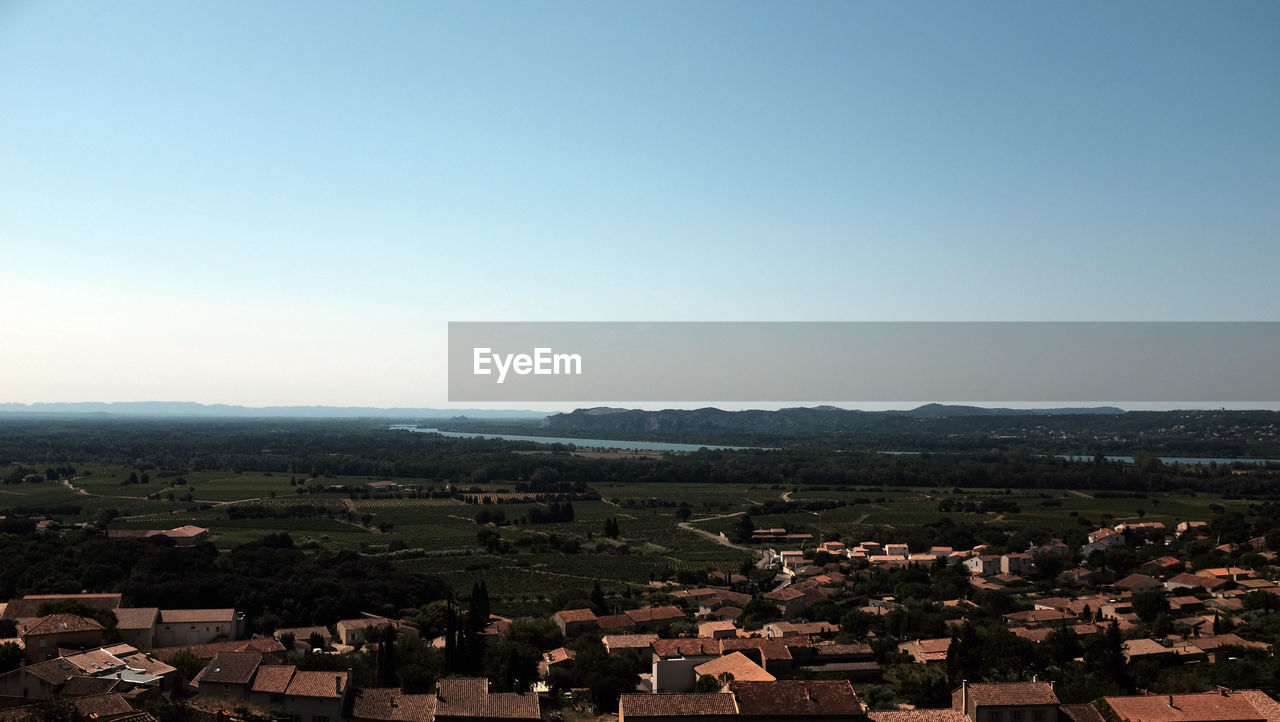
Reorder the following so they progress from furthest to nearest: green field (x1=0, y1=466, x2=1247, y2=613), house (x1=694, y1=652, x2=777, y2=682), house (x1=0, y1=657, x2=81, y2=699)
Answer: green field (x1=0, y1=466, x2=1247, y2=613) → house (x1=694, y1=652, x2=777, y2=682) → house (x1=0, y1=657, x2=81, y2=699)

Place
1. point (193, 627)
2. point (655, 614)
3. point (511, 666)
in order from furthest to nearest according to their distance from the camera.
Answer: point (655, 614) < point (193, 627) < point (511, 666)

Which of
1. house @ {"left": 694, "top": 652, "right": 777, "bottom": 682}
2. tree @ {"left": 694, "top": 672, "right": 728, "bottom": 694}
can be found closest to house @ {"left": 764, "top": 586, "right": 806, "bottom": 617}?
house @ {"left": 694, "top": 652, "right": 777, "bottom": 682}

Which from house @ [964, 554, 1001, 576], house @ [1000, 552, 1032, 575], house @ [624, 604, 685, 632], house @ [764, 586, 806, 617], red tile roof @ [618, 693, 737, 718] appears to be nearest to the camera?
red tile roof @ [618, 693, 737, 718]

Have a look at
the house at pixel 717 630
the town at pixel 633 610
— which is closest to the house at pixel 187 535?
the town at pixel 633 610

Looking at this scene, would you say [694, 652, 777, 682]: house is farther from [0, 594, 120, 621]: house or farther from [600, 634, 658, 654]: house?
[0, 594, 120, 621]: house

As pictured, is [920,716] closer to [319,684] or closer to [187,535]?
[319,684]

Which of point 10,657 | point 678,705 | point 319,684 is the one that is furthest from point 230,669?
point 678,705

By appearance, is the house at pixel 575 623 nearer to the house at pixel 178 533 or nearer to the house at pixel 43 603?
the house at pixel 43 603
